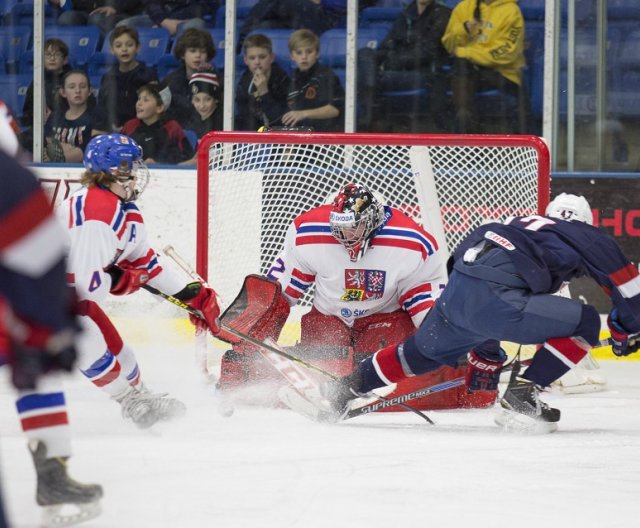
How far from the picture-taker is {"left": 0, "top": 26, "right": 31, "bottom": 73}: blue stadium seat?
239 inches

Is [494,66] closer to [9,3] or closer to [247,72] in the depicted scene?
[247,72]

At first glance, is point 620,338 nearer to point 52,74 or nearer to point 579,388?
point 579,388

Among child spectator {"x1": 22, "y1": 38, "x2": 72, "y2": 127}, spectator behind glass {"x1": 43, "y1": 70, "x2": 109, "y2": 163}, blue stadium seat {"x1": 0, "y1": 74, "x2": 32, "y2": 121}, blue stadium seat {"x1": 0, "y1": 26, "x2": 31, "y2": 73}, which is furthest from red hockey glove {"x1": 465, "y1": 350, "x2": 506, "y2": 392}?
blue stadium seat {"x1": 0, "y1": 26, "x2": 31, "y2": 73}

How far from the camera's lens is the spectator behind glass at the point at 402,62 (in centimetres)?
580

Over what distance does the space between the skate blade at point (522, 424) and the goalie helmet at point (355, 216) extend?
0.77m

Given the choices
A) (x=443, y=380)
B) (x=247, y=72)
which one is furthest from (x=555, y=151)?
(x=443, y=380)

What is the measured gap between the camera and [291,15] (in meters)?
6.00

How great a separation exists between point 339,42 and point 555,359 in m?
2.93

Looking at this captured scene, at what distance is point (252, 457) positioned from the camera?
2.84 meters

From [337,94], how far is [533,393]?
9.21ft

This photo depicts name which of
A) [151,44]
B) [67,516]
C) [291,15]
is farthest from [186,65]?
[67,516]

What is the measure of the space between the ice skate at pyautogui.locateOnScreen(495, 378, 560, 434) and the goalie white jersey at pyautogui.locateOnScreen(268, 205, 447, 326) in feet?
1.96

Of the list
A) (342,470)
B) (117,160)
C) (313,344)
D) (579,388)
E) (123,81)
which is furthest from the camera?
(123,81)

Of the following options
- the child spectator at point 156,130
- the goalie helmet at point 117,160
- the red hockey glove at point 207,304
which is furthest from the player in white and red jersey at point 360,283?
the child spectator at point 156,130
